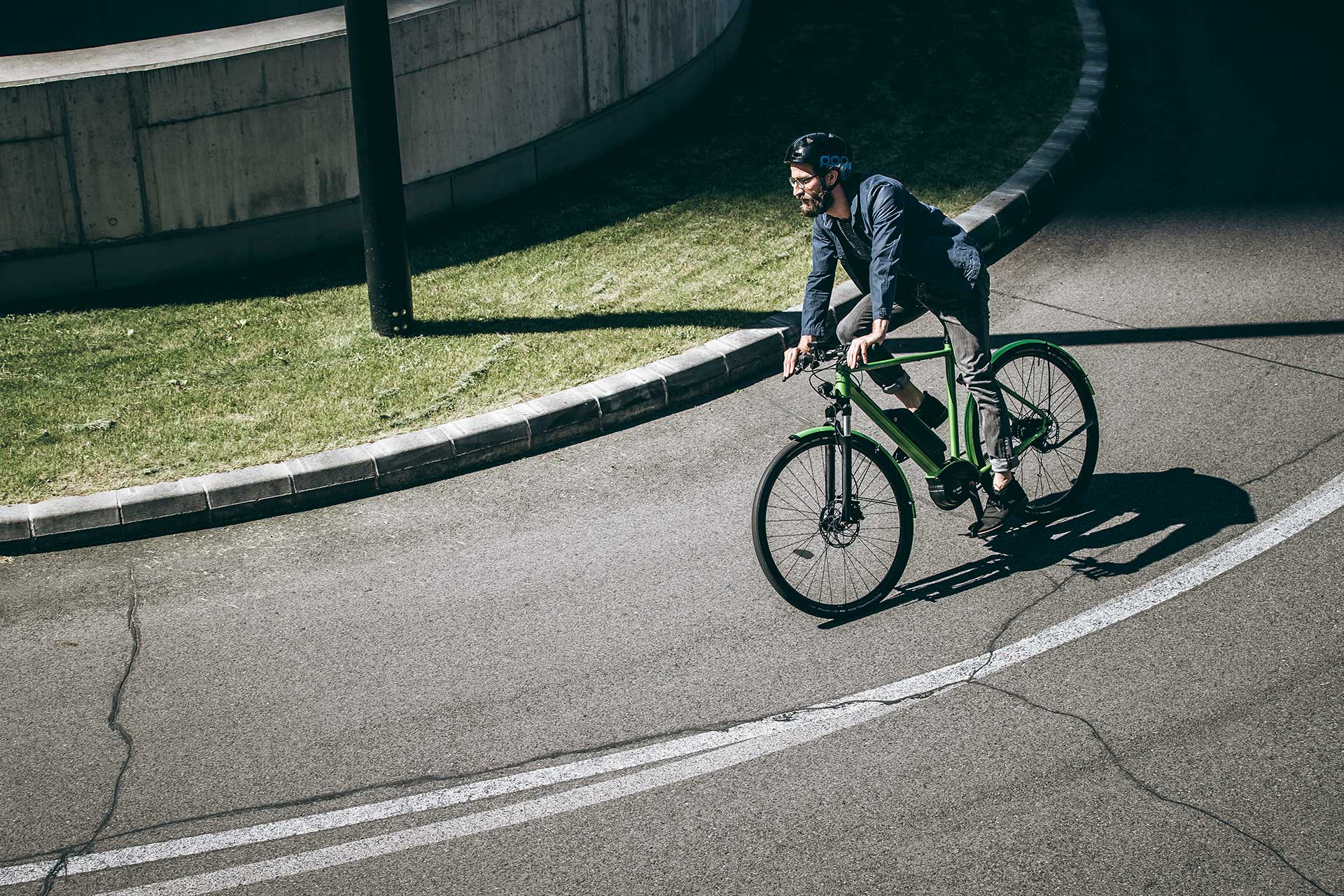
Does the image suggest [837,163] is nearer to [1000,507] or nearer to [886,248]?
[886,248]

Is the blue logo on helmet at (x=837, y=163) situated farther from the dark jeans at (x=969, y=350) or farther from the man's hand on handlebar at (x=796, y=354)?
the man's hand on handlebar at (x=796, y=354)

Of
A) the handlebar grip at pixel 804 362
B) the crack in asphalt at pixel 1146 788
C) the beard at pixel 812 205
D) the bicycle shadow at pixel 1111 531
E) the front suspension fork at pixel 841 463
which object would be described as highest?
the beard at pixel 812 205

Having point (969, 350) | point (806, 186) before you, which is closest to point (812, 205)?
point (806, 186)

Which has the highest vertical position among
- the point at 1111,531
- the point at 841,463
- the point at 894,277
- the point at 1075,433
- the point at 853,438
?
the point at 894,277

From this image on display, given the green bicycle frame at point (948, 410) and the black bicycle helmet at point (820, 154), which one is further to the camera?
the green bicycle frame at point (948, 410)

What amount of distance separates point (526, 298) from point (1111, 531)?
4285 millimetres

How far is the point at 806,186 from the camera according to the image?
5.71m

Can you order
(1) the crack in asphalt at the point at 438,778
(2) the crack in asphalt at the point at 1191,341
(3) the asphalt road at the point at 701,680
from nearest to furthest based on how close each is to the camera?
(3) the asphalt road at the point at 701,680 < (1) the crack in asphalt at the point at 438,778 < (2) the crack in asphalt at the point at 1191,341

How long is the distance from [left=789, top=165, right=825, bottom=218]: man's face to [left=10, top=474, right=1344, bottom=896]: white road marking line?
203 centimetres

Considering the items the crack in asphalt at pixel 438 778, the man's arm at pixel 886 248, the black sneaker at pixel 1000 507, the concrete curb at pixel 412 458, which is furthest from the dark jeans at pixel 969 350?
the concrete curb at pixel 412 458

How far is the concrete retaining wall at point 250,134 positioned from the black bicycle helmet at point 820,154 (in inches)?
186

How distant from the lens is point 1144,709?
5125mm

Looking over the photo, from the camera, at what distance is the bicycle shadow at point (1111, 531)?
6.08 metres

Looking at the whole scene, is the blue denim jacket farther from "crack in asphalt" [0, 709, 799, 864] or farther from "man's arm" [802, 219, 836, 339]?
"crack in asphalt" [0, 709, 799, 864]
